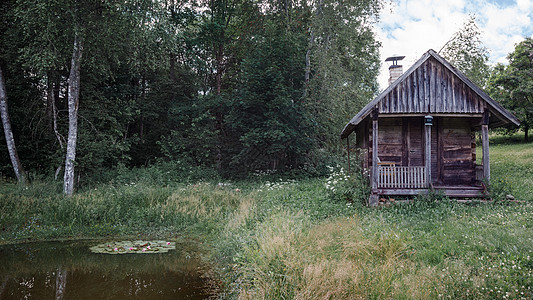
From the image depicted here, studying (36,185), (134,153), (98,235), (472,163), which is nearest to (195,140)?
(134,153)

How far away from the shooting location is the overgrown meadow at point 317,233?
493cm

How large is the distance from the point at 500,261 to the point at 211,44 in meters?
21.3

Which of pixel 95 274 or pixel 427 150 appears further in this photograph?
pixel 427 150

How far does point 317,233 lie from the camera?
6.88m

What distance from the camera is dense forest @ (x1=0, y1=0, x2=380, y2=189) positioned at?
43.7ft

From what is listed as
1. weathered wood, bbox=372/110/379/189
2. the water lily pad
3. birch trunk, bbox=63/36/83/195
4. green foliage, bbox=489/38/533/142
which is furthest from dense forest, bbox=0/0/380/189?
green foliage, bbox=489/38/533/142

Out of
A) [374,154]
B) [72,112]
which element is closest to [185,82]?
[72,112]

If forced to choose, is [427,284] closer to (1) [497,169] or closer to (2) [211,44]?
(1) [497,169]

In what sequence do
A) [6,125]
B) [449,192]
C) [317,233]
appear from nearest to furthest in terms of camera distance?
[317,233] < [449,192] < [6,125]

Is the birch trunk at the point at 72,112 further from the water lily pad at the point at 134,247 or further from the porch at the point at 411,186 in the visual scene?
the porch at the point at 411,186

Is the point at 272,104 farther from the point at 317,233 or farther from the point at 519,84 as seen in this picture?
the point at 519,84

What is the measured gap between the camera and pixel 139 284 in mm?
6824

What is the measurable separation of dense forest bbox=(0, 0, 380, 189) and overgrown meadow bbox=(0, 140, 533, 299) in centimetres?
278

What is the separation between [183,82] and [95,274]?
17.5 m
